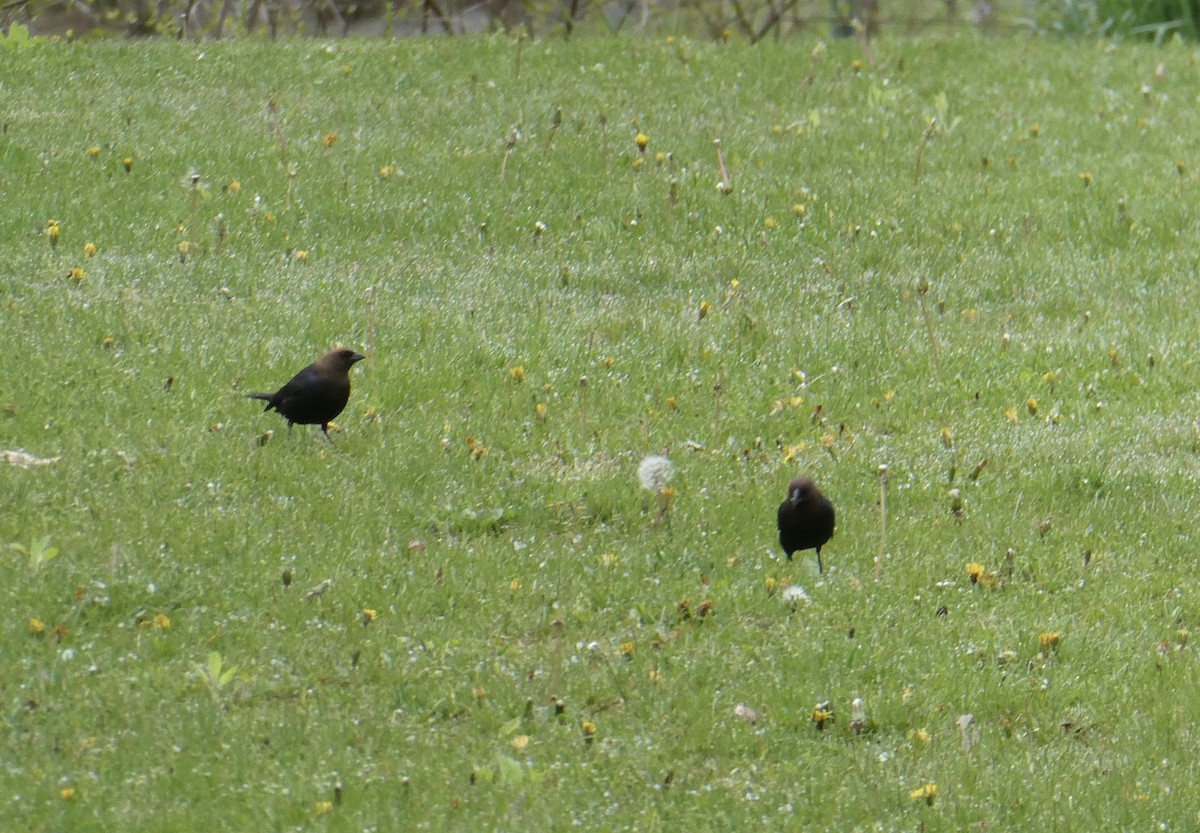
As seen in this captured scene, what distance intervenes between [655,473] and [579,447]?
55 cm

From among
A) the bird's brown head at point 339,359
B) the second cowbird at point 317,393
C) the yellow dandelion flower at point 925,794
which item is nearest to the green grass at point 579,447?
the yellow dandelion flower at point 925,794

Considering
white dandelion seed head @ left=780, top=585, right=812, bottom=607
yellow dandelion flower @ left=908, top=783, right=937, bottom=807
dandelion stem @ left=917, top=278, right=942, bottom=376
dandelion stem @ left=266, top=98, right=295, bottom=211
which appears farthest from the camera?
dandelion stem @ left=266, top=98, right=295, bottom=211

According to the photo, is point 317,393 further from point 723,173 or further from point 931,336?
point 723,173

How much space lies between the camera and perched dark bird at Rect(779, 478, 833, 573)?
6043 mm

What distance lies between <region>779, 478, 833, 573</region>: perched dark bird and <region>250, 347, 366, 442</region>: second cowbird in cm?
192

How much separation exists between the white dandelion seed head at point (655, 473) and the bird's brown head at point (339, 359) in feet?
4.24

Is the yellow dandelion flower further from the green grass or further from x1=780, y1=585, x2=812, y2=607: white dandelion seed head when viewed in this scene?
x1=780, y1=585, x2=812, y2=607: white dandelion seed head

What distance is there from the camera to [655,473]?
272 inches

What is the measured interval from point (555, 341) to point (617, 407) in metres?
0.74

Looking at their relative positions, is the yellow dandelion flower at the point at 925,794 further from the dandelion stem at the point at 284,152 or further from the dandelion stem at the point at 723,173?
the dandelion stem at the point at 284,152

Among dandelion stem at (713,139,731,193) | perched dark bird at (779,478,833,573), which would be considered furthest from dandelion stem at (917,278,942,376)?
perched dark bird at (779,478,833,573)

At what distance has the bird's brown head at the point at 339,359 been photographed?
6863mm

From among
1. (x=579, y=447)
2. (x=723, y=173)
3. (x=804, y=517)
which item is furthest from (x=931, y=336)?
(x=804, y=517)

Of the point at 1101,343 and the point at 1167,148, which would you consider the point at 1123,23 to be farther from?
the point at 1101,343
